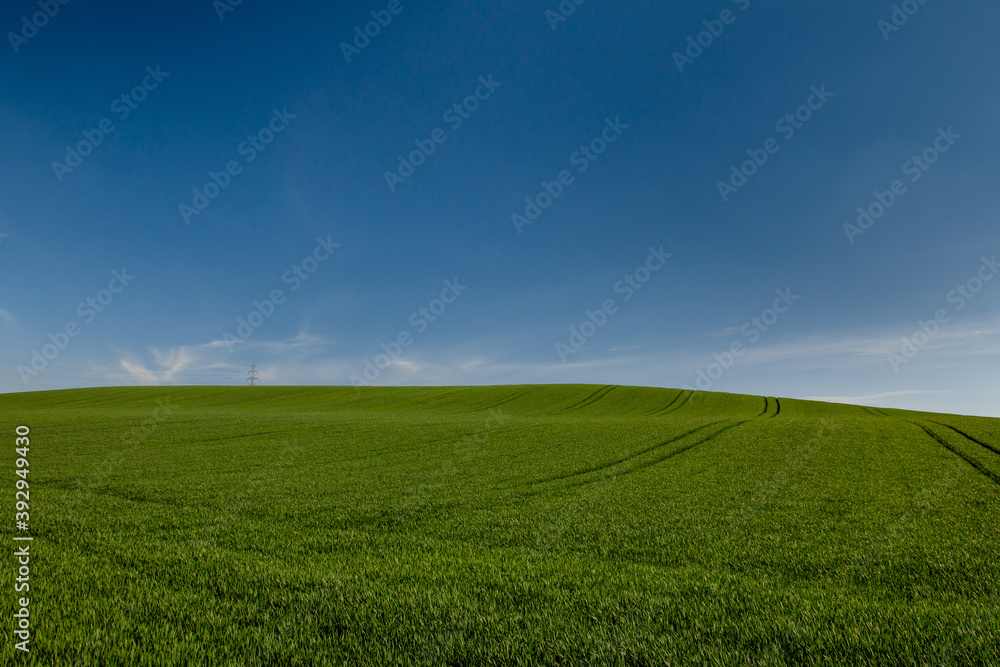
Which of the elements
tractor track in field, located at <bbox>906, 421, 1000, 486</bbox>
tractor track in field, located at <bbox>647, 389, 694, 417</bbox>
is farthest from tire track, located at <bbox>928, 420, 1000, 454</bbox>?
tractor track in field, located at <bbox>647, 389, 694, 417</bbox>

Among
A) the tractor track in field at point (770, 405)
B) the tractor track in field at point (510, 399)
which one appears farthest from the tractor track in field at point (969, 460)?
the tractor track in field at point (510, 399)

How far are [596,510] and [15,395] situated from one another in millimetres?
99221

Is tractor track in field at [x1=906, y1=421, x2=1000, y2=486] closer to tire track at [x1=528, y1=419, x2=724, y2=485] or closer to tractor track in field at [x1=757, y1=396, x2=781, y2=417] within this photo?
tire track at [x1=528, y1=419, x2=724, y2=485]

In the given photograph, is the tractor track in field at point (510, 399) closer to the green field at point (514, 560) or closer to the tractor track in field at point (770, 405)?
the tractor track in field at point (770, 405)

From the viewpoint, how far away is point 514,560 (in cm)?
642

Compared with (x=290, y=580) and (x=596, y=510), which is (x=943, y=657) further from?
(x=290, y=580)

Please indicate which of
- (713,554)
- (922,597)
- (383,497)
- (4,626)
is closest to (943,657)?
(922,597)

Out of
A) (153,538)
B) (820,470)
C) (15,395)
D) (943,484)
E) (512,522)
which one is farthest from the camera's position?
(15,395)

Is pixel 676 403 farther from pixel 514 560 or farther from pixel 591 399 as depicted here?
pixel 514 560

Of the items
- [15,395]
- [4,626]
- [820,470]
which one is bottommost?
[4,626]

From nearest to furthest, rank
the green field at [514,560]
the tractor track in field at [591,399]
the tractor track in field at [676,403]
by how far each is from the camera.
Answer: the green field at [514,560], the tractor track in field at [676,403], the tractor track in field at [591,399]

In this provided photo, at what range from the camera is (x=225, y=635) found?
4.20 metres

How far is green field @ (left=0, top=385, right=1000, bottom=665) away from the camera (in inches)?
161

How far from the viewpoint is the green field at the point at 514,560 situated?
4.09m
